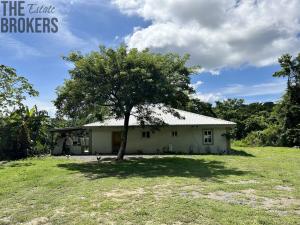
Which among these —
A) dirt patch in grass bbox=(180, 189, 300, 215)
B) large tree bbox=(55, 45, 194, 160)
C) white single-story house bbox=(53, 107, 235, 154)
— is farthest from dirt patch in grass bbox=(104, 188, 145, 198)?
white single-story house bbox=(53, 107, 235, 154)

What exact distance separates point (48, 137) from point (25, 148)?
3.03 meters

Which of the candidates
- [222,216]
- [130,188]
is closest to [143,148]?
[130,188]

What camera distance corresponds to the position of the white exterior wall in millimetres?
24766

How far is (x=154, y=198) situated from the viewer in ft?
27.7

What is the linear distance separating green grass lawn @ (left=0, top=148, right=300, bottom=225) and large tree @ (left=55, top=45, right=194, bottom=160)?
4690 millimetres

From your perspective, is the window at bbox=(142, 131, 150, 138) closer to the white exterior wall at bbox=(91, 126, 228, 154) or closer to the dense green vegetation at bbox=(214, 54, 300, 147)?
the white exterior wall at bbox=(91, 126, 228, 154)

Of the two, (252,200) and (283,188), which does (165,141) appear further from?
(252,200)

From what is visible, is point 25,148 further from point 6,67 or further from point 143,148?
point 143,148

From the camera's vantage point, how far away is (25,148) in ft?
82.5

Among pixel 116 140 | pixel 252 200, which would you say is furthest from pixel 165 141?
pixel 252 200

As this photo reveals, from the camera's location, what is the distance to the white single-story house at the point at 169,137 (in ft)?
81.1

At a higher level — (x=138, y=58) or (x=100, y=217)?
(x=138, y=58)

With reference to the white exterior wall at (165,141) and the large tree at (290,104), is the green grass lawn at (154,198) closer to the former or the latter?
the white exterior wall at (165,141)

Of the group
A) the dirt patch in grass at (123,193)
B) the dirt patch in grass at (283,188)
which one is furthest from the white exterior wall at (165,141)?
the dirt patch in grass at (123,193)
